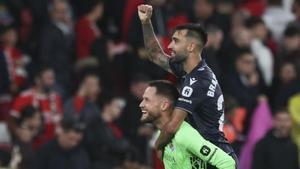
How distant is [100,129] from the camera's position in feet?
53.7

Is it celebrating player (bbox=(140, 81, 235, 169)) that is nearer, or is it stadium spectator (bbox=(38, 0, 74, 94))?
celebrating player (bbox=(140, 81, 235, 169))

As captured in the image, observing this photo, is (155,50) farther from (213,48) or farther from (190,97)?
(213,48)

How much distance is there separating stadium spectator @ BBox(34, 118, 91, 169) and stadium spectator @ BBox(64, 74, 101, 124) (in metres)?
0.42

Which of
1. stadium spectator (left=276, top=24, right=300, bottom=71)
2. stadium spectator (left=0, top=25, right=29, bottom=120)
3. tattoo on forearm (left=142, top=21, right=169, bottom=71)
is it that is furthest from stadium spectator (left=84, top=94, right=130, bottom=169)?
tattoo on forearm (left=142, top=21, right=169, bottom=71)

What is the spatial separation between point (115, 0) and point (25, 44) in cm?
177

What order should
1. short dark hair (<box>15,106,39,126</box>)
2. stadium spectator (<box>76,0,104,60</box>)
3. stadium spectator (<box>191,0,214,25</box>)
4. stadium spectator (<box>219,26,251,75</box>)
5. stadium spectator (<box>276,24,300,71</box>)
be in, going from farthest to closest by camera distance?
stadium spectator (<box>276,24,300,71</box>), stadium spectator (<box>191,0,214,25</box>), stadium spectator (<box>219,26,251,75</box>), stadium spectator (<box>76,0,104,60</box>), short dark hair (<box>15,106,39,126</box>)

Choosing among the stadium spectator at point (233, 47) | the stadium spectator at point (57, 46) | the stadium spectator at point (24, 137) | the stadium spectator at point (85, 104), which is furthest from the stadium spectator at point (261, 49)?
the stadium spectator at point (24, 137)

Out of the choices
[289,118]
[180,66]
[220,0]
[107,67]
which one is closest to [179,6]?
[220,0]

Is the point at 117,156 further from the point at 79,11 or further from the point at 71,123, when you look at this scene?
the point at 79,11

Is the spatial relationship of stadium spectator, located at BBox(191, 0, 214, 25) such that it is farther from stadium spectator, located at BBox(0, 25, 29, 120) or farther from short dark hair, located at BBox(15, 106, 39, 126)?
short dark hair, located at BBox(15, 106, 39, 126)

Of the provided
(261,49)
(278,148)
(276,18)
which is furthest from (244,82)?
(276,18)

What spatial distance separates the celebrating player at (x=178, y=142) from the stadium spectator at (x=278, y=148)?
15.8 feet

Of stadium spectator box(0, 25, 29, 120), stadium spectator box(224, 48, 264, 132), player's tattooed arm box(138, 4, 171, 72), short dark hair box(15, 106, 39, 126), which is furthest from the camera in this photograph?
stadium spectator box(224, 48, 264, 132)

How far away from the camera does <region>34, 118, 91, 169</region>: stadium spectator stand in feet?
51.1
